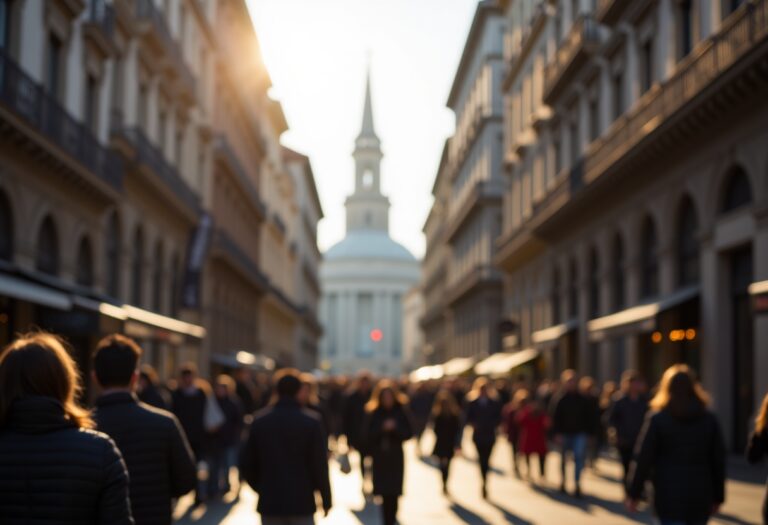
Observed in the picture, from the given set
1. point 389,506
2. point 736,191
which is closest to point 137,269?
point 736,191

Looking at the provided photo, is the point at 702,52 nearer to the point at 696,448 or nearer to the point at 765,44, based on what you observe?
the point at 765,44

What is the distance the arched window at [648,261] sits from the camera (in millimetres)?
30109

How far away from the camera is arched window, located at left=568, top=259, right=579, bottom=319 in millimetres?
39209

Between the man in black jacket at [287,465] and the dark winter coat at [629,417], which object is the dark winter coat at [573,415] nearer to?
the dark winter coat at [629,417]

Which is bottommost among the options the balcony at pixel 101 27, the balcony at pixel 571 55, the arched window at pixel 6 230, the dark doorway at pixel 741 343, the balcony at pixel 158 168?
the dark doorway at pixel 741 343

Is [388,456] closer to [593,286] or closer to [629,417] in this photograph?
[629,417]

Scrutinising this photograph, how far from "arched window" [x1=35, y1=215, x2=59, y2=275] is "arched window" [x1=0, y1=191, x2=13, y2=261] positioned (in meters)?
1.81

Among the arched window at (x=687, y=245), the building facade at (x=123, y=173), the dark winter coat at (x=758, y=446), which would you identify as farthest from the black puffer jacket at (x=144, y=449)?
the arched window at (x=687, y=245)

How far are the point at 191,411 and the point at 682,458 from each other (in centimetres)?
960

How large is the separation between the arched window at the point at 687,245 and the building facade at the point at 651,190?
0.13 feet

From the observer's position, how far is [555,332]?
3959cm

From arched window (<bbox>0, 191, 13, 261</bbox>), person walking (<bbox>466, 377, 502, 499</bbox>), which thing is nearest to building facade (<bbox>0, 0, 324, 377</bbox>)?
arched window (<bbox>0, 191, 13, 261</bbox>)

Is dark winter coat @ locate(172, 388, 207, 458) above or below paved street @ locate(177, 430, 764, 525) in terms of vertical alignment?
above

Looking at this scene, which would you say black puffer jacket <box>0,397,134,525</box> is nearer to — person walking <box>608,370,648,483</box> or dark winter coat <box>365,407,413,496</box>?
dark winter coat <box>365,407,413,496</box>
